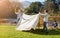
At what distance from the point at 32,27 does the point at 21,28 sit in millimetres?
1114

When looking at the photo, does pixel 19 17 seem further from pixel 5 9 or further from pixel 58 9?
pixel 58 9

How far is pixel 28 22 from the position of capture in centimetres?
1305

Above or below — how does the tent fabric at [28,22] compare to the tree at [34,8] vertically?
above

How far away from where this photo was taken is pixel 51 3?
108 feet

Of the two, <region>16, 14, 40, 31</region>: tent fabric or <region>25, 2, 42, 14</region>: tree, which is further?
<region>25, 2, 42, 14</region>: tree

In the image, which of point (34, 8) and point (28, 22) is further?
point (34, 8)

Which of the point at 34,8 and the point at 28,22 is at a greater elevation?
the point at 28,22

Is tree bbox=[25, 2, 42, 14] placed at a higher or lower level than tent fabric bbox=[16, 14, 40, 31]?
lower

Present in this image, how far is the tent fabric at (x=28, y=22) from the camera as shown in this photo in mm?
12502

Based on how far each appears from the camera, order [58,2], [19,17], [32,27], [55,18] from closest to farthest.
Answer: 1. [32,27]
2. [19,17]
3. [55,18]
4. [58,2]

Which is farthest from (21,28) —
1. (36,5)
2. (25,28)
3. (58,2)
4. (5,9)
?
(58,2)

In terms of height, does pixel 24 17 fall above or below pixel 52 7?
above

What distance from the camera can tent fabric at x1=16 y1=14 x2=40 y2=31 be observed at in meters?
12.5

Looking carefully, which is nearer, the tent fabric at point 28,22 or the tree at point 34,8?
the tent fabric at point 28,22
